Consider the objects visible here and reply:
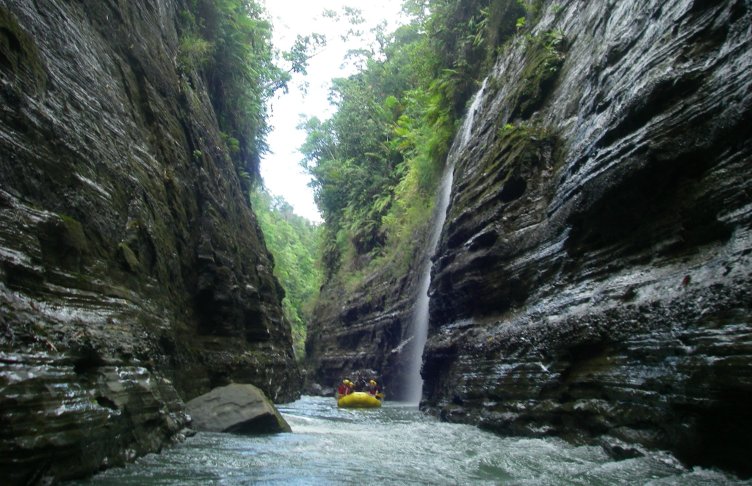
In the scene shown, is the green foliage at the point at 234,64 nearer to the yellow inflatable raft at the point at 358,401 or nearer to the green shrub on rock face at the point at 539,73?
the green shrub on rock face at the point at 539,73

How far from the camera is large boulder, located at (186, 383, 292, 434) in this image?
20.7 ft

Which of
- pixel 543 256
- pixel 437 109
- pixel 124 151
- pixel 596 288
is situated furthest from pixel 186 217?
pixel 437 109

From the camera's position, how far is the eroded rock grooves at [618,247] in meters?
3.78

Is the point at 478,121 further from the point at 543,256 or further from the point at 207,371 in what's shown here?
the point at 207,371

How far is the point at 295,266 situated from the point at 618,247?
35834 millimetres

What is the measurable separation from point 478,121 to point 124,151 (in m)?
8.45

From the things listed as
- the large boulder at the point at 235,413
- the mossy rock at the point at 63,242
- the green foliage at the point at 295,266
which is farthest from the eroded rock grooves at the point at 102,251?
the green foliage at the point at 295,266

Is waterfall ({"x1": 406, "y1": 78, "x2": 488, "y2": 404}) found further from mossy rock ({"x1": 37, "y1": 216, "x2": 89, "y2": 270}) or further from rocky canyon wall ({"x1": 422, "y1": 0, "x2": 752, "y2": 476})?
mossy rock ({"x1": 37, "y1": 216, "x2": 89, "y2": 270})

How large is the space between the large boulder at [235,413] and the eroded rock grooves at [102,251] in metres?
0.57

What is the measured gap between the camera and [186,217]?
28.2 feet

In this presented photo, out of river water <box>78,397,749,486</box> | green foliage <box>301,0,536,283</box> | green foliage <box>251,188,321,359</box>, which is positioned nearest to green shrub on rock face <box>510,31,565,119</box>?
green foliage <box>301,0,536,283</box>

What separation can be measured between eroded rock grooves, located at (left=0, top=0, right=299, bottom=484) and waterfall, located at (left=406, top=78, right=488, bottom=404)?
18.7ft

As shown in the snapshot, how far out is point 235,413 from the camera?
648 cm

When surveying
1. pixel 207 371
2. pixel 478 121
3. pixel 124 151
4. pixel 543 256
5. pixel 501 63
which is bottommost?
pixel 207 371
